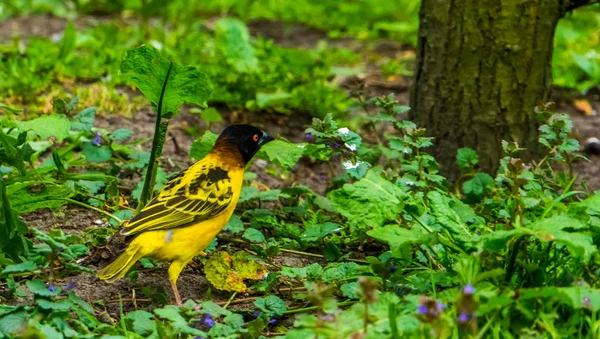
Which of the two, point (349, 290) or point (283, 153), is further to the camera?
point (283, 153)

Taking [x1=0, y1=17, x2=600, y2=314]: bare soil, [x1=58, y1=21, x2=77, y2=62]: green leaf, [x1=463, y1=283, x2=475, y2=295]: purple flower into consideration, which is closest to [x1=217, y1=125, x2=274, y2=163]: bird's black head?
[x1=0, y1=17, x2=600, y2=314]: bare soil

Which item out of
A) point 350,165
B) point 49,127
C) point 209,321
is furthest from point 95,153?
point 209,321

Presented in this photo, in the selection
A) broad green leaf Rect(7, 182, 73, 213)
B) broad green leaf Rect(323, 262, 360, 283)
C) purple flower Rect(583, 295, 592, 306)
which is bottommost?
broad green leaf Rect(323, 262, 360, 283)

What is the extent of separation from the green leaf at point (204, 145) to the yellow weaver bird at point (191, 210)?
0.19 m

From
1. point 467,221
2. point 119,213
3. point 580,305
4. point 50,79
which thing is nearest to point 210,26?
point 50,79

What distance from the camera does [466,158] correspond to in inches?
211

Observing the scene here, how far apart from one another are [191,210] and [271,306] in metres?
0.71

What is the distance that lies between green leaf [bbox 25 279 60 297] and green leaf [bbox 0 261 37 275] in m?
0.06

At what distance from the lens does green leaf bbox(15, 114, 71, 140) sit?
465cm

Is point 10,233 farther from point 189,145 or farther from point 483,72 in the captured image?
point 483,72

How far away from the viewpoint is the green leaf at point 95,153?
5267mm

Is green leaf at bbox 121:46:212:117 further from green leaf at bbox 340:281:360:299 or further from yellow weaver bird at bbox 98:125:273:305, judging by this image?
green leaf at bbox 340:281:360:299

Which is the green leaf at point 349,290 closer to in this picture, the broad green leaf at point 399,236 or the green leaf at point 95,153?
the broad green leaf at point 399,236

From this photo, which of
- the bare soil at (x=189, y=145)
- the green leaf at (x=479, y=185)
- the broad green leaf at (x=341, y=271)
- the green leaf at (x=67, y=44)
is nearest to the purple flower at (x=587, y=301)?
the broad green leaf at (x=341, y=271)
